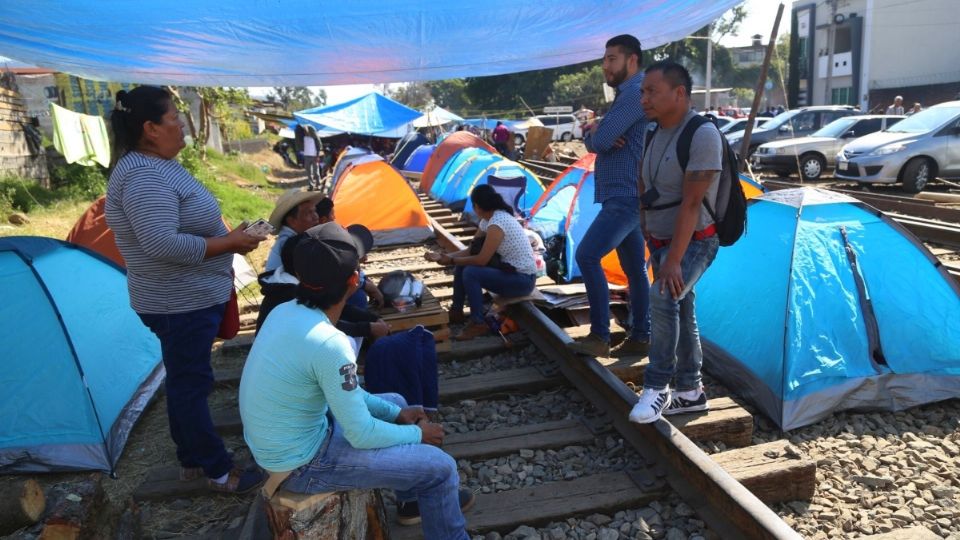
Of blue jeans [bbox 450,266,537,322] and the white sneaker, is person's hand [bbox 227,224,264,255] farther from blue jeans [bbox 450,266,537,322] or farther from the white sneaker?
blue jeans [bbox 450,266,537,322]

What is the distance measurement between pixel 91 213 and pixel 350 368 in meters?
6.01

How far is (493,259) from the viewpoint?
521cm

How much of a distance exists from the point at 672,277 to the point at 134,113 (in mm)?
2509

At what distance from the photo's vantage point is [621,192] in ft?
12.6

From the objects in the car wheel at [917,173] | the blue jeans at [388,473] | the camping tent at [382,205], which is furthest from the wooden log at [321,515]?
the car wheel at [917,173]

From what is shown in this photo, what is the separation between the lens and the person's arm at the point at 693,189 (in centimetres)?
294

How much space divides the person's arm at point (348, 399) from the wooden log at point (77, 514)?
1366 millimetres

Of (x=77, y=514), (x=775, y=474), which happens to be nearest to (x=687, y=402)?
(x=775, y=474)

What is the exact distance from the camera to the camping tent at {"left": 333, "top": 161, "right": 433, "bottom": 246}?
918 cm

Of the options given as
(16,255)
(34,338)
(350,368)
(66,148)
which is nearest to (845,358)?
(350,368)

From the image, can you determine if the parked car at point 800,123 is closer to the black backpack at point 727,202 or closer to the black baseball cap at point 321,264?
the black backpack at point 727,202

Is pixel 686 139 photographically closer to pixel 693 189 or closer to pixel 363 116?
pixel 693 189

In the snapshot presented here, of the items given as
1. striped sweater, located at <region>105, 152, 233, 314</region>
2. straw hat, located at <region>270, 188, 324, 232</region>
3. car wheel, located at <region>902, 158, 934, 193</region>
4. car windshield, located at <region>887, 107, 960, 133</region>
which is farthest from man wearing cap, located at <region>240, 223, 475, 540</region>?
car windshield, located at <region>887, 107, 960, 133</region>

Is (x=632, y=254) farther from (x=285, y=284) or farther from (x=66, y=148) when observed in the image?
(x=66, y=148)
